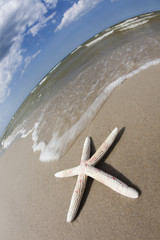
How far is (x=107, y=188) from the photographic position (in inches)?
133

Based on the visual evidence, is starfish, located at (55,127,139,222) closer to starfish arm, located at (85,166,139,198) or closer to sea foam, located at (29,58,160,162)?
starfish arm, located at (85,166,139,198)

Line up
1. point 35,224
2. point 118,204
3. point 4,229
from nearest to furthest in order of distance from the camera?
1. point 118,204
2. point 35,224
3. point 4,229

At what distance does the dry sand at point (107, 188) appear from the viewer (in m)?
2.85

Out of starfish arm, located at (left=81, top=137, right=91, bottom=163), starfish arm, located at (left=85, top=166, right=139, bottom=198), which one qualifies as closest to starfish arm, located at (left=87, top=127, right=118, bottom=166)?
starfish arm, located at (left=81, top=137, right=91, bottom=163)

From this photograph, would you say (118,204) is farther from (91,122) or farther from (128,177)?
(91,122)

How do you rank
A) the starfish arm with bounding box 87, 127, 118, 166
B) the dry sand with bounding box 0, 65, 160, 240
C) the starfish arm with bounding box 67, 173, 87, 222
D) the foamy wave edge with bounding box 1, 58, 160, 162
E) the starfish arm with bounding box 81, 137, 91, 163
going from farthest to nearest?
the foamy wave edge with bounding box 1, 58, 160, 162, the starfish arm with bounding box 81, 137, 91, 163, the starfish arm with bounding box 87, 127, 118, 166, the starfish arm with bounding box 67, 173, 87, 222, the dry sand with bounding box 0, 65, 160, 240

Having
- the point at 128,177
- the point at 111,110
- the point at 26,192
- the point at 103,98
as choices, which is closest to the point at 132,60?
the point at 103,98

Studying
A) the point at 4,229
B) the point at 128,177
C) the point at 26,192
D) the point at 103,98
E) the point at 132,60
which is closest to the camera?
the point at 128,177

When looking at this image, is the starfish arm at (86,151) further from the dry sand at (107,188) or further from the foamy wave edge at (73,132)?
the foamy wave edge at (73,132)

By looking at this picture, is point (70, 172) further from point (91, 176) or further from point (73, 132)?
point (73, 132)

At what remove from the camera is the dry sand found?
9.36 feet

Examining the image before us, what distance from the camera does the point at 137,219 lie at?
275 centimetres

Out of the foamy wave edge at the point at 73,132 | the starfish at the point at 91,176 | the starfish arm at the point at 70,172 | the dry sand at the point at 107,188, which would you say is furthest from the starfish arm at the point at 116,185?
the foamy wave edge at the point at 73,132

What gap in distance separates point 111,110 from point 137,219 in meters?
3.05
